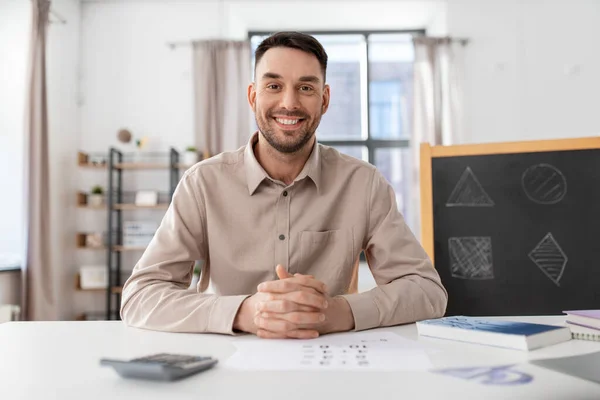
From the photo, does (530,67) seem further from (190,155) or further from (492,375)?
(492,375)

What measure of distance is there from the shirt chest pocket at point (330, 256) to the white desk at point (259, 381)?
58 cm

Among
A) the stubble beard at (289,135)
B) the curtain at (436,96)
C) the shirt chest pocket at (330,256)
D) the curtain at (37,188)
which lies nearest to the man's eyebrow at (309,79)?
the stubble beard at (289,135)

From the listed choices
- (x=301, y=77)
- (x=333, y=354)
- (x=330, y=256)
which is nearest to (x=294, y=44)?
(x=301, y=77)

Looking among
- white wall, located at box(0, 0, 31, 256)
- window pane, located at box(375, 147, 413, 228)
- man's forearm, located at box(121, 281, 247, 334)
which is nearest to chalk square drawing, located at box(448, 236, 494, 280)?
man's forearm, located at box(121, 281, 247, 334)

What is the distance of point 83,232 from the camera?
4656 mm

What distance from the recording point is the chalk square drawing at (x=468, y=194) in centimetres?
210

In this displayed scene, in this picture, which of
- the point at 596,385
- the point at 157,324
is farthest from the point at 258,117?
the point at 596,385

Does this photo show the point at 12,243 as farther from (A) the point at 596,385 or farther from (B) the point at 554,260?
(A) the point at 596,385

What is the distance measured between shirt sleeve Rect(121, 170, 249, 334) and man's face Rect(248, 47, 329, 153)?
287 millimetres

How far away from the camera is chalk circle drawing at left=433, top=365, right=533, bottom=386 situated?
71cm

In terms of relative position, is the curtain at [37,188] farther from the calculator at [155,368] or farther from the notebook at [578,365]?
the notebook at [578,365]

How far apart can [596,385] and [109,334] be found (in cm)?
85

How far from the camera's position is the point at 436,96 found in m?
4.75

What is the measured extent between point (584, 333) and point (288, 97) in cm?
94
